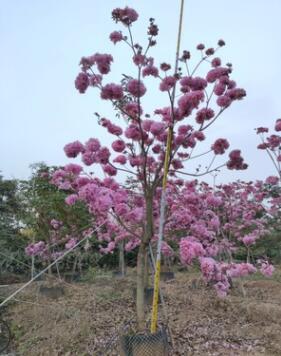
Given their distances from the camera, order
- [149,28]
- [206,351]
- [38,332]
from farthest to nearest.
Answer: [38,332] → [206,351] → [149,28]

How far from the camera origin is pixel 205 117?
278 centimetres

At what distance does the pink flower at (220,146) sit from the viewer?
2746 mm

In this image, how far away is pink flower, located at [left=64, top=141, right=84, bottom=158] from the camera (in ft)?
9.32

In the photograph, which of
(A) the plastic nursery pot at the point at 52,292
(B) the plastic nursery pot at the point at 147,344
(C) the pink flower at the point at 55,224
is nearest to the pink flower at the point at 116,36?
(B) the plastic nursery pot at the point at 147,344

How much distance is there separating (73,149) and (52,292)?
291 cm

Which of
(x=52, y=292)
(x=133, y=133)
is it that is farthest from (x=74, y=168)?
(x=52, y=292)

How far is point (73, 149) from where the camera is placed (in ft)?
9.32

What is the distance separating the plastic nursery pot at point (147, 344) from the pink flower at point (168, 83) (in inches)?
65.1

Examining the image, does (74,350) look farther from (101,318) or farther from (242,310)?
(242,310)

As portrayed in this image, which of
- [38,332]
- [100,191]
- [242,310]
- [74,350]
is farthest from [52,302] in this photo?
[100,191]

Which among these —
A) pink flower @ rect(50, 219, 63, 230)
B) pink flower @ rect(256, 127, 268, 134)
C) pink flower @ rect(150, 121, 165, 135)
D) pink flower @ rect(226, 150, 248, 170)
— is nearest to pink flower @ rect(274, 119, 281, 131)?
pink flower @ rect(256, 127, 268, 134)

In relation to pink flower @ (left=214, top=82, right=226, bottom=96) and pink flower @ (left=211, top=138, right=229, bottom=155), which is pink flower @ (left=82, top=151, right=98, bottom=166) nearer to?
pink flower @ (left=211, top=138, right=229, bottom=155)

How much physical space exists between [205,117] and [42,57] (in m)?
2.83

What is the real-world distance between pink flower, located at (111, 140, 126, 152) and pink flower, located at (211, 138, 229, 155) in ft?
2.27
